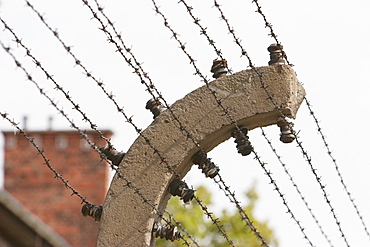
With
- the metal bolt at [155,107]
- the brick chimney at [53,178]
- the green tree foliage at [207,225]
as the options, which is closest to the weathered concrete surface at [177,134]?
the metal bolt at [155,107]

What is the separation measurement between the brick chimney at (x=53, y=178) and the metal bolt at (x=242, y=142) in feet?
42.5

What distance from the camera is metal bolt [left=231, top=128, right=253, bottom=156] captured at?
17.7ft

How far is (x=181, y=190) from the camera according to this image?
5422mm

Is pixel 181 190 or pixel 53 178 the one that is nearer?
pixel 181 190

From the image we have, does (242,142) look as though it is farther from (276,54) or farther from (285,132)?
(276,54)

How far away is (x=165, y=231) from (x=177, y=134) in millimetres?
516

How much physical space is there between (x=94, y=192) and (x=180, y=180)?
13.1m

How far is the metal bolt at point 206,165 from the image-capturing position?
17.8ft

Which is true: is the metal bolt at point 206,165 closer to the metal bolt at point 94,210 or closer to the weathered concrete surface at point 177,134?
the weathered concrete surface at point 177,134

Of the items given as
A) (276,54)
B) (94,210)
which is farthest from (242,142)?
(94,210)

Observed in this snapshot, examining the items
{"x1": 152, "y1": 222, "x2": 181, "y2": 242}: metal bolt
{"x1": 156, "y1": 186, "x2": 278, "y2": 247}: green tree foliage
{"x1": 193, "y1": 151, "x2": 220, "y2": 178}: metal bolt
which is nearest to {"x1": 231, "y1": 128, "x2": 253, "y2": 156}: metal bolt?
{"x1": 193, "y1": 151, "x2": 220, "y2": 178}: metal bolt

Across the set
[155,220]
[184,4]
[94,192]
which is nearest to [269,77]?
[184,4]

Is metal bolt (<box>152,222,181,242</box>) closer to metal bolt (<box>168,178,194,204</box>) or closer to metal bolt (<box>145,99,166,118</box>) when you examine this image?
metal bolt (<box>168,178,194,204</box>)

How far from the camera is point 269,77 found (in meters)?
5.38
